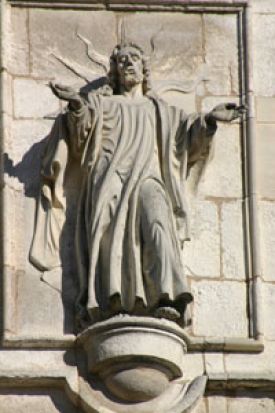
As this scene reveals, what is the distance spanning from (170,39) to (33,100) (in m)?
0.88

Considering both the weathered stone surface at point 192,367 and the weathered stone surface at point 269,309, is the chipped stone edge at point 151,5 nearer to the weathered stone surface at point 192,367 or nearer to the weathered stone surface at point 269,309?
the weathered stone surface at point 269,309

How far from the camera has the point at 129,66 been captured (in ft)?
55.5

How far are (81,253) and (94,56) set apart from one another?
1.29 meters

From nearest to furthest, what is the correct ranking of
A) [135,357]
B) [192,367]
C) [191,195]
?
[135,357], [192,367], [191,195]

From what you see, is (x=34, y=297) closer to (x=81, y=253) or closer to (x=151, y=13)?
(x=81, y=253)

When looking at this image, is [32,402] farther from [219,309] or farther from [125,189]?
[125,189]

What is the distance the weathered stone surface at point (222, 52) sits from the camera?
17.2m

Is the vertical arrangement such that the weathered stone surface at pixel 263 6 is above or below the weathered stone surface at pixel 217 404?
above

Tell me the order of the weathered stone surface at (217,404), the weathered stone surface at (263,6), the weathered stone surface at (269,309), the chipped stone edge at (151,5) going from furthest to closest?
the weathered stone surface at (263,6)
the chipped stone edge at (151,5)
the weathered stone surface at (269,309)
the weathered stone surface at (217,404)

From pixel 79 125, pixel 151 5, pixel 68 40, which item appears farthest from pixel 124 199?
pixel 151 5

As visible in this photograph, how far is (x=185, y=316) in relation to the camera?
16359mm

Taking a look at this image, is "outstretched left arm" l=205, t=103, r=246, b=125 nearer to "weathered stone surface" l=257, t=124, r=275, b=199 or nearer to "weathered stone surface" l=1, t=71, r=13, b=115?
"weathered stone surface" l=257, t=124, r=275, b=199

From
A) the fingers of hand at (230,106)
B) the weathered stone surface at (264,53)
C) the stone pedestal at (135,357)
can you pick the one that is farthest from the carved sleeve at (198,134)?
the stone pedestal at (135,357)

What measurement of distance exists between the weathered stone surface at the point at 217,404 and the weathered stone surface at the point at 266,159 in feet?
4.23
